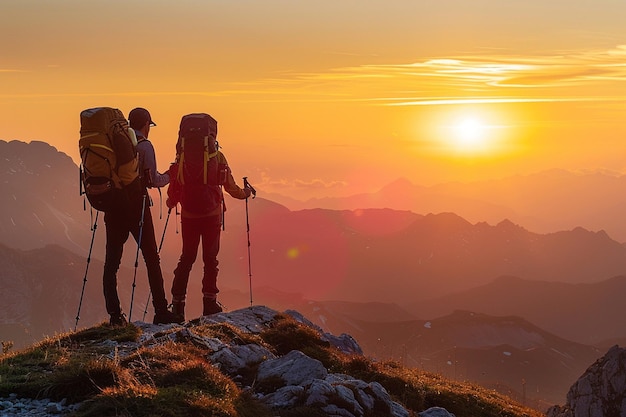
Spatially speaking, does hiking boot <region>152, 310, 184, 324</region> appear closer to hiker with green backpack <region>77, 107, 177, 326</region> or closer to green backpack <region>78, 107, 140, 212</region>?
hiker with green backpack <region>77, 107, 177, 326</region>

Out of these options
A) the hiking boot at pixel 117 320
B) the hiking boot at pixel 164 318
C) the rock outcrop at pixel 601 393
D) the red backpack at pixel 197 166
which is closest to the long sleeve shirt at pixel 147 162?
the red backpack at pixel 197 166

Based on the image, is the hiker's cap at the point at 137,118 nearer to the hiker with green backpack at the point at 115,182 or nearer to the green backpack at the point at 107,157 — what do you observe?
the hiker with green backpack at the point at 115,182

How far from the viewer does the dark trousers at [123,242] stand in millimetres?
15055

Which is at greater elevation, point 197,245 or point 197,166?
point 197,166

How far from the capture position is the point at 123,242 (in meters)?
15.4

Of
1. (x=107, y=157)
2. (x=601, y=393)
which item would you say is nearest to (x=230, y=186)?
(x=107, y=157)

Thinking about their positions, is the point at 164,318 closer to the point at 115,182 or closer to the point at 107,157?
the point at 115,182

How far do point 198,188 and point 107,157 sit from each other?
370 centimetres

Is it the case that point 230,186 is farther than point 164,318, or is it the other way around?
point 230,186

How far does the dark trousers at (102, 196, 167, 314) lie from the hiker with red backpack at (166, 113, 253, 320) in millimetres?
2027

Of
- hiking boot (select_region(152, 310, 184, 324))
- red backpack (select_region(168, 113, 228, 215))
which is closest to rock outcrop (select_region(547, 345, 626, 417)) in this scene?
hiking boot (select_region(152, 310, 184, 324))

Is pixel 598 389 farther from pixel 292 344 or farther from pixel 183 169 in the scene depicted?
pixel 183 169

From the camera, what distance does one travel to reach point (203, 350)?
44.0 ft

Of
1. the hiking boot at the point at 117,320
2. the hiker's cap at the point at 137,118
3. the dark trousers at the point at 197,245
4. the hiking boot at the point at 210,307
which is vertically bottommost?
the hiking boot at the point at 210,307
